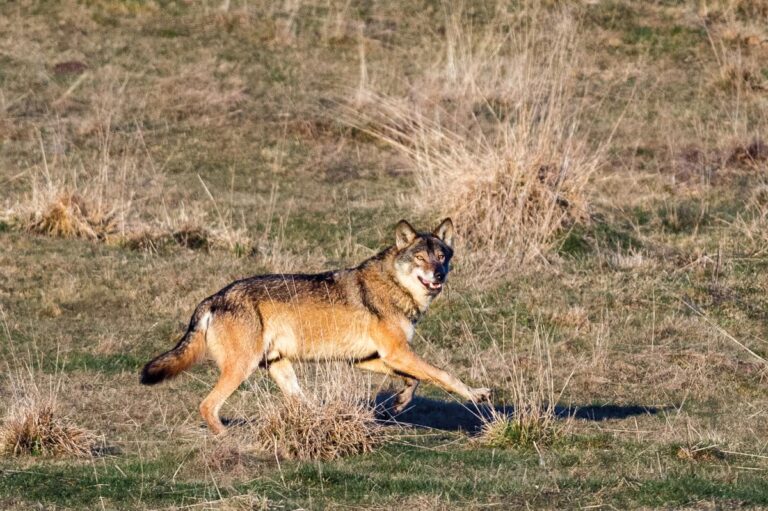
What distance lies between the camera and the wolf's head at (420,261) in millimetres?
11273

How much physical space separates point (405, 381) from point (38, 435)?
307 cm

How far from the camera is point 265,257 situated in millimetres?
17109

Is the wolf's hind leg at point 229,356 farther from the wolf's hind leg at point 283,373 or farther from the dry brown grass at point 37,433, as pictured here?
the dry brown grass at point 37,433

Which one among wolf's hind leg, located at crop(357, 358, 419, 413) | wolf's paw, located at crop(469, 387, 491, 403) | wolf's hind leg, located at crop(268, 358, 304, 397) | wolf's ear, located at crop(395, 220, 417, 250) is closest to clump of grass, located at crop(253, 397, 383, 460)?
wolf's hind leg, located at crop(268, 358, 304, 397)

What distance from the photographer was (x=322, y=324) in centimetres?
1094

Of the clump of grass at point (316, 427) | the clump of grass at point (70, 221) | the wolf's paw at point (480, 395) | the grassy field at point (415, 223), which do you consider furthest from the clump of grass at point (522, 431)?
the clump of grass at point (70, 221)

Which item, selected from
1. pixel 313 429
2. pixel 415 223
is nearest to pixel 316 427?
pixel 313 429

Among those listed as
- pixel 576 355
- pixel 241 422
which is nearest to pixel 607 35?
pixel 576 355

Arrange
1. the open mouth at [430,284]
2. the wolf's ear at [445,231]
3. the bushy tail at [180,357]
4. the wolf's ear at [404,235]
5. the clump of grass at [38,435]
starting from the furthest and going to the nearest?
1. the wolf's ear at [445,231]
2. the wolf's ear at [404,235]
3. the open mouth at [430,284]
4. the bushy tail at [180,357]
5. the clump of grass at [38,435]

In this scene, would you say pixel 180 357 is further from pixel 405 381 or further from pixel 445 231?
pixel 445 231

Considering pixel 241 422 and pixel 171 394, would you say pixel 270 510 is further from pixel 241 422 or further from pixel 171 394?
pixel 171 394

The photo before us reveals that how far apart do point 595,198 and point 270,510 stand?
12.9m

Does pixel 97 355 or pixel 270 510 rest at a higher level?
pixel 270 510

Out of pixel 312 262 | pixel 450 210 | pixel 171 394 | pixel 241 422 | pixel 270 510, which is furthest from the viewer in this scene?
pixel 450 210
